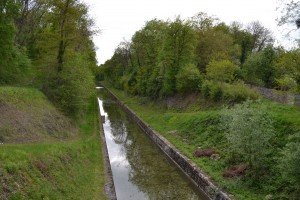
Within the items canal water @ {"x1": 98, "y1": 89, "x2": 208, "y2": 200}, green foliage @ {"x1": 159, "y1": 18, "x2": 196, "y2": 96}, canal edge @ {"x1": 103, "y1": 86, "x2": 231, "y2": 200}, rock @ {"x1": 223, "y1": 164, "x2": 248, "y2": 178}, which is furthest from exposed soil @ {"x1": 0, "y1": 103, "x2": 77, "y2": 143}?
green foliage @ {"x1": 159, "y1": 18, "x2": 196, "y2": 96}

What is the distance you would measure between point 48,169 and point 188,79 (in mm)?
31197

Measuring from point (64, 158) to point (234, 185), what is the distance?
899 cm

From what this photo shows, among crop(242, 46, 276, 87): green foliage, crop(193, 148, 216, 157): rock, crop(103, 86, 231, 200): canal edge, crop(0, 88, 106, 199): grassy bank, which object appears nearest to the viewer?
crop(0, 88, 106, 199): grassy bank

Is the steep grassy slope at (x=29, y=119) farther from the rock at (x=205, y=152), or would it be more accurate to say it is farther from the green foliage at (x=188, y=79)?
the green foliage at (x=188, y=79)

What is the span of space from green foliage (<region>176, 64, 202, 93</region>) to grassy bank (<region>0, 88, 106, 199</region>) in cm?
2228

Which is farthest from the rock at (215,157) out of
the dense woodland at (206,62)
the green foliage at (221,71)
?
the green foliage at (221,71)

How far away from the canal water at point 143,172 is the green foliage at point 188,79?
1032 cm

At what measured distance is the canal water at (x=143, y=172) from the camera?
1964 centimetres

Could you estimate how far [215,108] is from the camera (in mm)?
34719

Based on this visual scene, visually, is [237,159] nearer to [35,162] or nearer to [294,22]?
[294,22]

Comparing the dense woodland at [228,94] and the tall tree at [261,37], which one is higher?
the tall tree at [261,37]

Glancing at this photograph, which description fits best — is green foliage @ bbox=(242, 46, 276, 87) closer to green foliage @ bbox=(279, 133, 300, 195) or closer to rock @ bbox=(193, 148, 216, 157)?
rock @ bbox=(193, 148, 216, 157)

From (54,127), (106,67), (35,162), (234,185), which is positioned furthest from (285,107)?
(106,67)

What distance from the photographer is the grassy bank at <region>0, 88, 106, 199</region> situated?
11.2 metres
